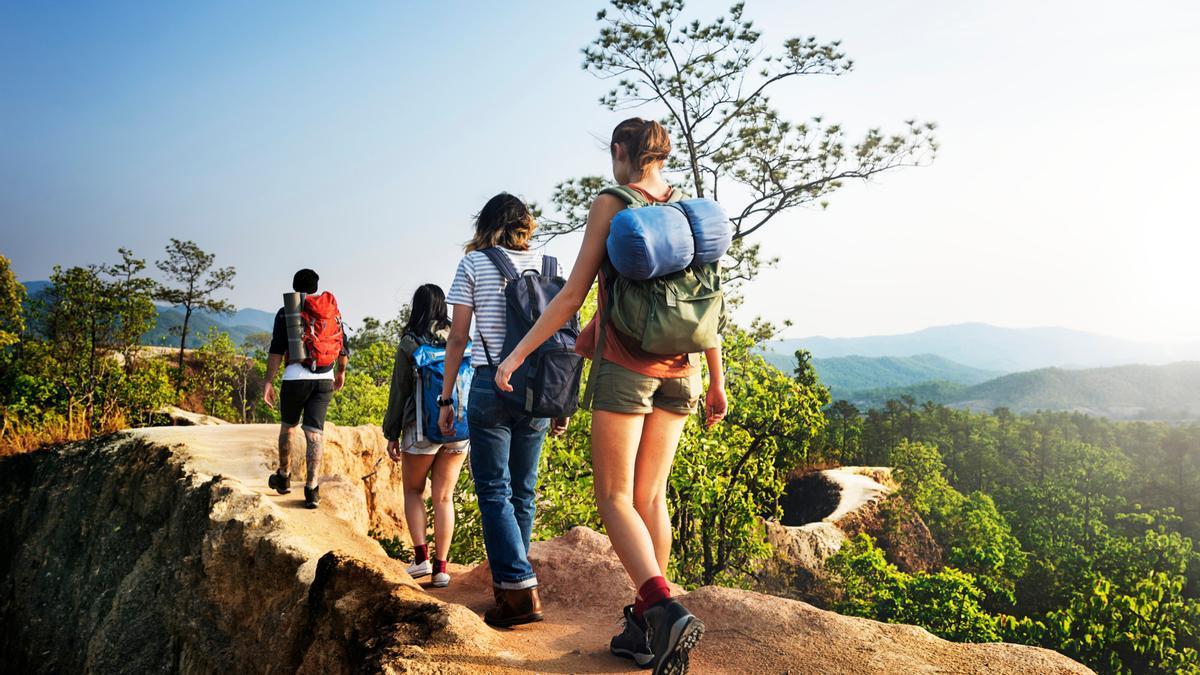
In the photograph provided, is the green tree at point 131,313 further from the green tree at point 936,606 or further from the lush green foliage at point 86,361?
the green tree at point 936,606

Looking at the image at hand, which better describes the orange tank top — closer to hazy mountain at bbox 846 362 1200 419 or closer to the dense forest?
the dense forest

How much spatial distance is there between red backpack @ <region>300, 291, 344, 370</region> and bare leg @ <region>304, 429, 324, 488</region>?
57 centimetres

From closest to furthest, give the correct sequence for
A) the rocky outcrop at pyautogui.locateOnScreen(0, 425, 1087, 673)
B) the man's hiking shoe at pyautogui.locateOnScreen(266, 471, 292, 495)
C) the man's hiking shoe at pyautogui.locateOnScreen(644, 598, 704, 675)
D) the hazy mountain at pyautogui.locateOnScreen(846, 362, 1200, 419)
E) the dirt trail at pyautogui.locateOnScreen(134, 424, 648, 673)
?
the man's hiking shoe at pyautogui.locateOnScreen(644, 598, 704, 675)
the dirt trail at pyautogui.locateOnScreen(134, 424, 648, 673)
the rocky outcrop at pyautogui.locateOnScreen(0, 425, 1087, 673)
the man's hiking shoe at pyautogui.locateOnScreen(266, 471, 292, 495)
the hazy mountain at pyautogui.locateOnScreen(846, 362, 1200, 419)

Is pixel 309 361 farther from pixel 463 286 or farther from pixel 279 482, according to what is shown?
pixel 463 286

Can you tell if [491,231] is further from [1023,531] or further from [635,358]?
[1023,531]

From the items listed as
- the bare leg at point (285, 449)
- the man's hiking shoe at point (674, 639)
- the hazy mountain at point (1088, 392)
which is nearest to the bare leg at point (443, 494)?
the bare leg at point (285, 449)

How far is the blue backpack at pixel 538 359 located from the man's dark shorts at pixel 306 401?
10.7 feet

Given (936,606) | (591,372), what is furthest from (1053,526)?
(591,372)

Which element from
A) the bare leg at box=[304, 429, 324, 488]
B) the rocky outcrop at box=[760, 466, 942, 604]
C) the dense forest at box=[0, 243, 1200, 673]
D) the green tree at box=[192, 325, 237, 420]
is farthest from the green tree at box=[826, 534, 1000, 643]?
the green tree at box=[192, 325, 237, 420]

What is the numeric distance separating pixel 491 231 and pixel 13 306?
25.1 m

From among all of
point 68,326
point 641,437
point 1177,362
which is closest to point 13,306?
point 68,326

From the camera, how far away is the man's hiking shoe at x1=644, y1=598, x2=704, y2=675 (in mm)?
2842

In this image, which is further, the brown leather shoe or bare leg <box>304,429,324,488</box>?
bare leg <box>304,429,324,488</box>

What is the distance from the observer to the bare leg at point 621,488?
3.06m
